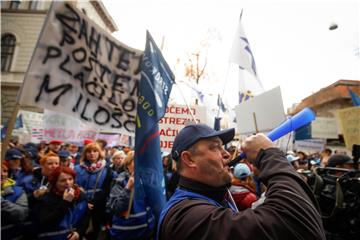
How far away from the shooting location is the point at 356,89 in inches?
935

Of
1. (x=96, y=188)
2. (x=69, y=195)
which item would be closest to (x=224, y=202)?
(x=69, y=195)

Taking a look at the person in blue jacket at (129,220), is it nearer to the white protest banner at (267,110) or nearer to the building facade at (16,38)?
the white protest banner at (267,110)

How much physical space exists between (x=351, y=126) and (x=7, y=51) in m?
29.0

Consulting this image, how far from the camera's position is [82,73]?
2.67 metres

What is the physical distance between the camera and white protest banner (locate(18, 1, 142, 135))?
7.63 ft

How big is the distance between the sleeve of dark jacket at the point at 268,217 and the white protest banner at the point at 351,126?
4.76 metres

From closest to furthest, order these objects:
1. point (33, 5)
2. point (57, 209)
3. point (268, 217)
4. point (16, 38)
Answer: point (268, 217)
point (57, 209)
point (16, 38)
point (33, 5)

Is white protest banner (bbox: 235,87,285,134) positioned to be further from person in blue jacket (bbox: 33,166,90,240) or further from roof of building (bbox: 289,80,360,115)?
roof of building (bbox: 289,80,360,115)

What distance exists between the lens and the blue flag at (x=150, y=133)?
2.78m

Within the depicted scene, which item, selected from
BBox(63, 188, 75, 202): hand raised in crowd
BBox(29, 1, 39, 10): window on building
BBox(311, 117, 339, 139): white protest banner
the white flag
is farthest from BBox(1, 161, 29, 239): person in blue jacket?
BBox(29, 1, 39, 10): window on building

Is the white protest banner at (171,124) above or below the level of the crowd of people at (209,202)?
above

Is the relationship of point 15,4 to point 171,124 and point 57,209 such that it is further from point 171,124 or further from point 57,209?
point 57,209

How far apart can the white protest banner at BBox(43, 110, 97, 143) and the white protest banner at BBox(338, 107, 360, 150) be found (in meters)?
5.44

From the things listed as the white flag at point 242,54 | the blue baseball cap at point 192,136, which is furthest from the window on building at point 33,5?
the blue baseball cap at point 192,136
